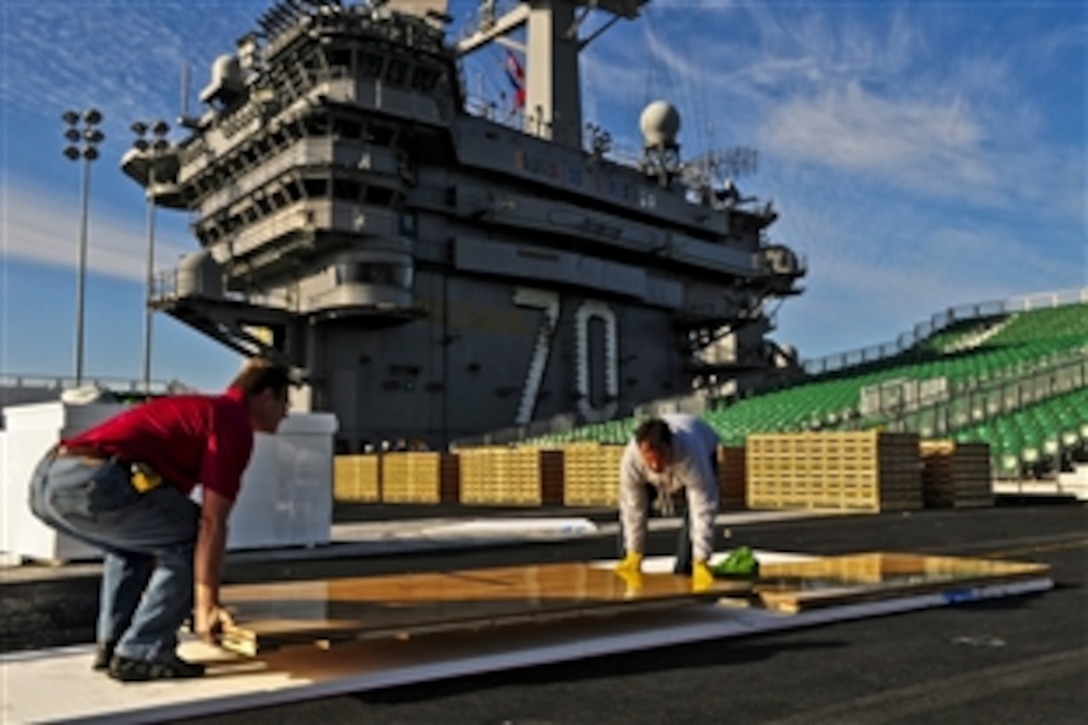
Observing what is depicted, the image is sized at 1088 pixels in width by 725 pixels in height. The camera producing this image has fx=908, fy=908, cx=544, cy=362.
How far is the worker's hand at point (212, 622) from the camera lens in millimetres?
4363

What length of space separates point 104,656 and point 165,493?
1132mm

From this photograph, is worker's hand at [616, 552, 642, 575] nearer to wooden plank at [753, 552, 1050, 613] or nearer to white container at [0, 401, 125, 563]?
wooden plank at [753, 552, 1050, 613]

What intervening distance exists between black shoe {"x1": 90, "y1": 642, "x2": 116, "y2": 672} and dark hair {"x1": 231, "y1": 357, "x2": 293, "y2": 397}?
1.58 metres

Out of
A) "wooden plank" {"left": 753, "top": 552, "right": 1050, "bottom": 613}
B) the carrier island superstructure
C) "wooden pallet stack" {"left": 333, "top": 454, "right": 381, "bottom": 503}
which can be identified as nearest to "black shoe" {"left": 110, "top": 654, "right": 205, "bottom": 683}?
"wooden plank" {"left": 753, "top": 552, "right": 1050, "bottom": 613}

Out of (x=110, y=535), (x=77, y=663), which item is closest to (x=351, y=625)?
(x=110, y=535)

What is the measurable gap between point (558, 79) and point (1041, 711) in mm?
46905

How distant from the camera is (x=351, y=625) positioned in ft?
15.0

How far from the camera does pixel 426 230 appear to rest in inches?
1576

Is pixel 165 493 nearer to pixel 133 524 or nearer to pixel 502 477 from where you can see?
pixel 133 524

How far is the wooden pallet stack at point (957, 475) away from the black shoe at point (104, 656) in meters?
19.2

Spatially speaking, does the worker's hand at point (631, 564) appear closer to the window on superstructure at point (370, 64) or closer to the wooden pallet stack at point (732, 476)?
the wooden pallet stack at point (732, 476)

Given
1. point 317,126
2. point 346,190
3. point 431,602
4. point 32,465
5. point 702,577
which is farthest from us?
point 317,126

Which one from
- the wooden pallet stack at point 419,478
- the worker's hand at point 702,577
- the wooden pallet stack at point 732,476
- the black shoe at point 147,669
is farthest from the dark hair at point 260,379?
the wooden pallet stack at point 419,478

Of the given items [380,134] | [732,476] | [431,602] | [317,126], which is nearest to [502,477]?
[732,476]
